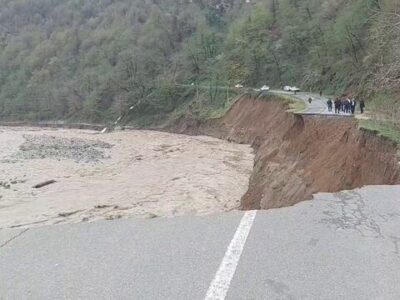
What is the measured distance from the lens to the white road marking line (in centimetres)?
500

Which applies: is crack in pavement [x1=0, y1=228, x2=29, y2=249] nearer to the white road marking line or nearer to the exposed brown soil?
the white road marking line

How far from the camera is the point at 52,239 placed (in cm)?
718

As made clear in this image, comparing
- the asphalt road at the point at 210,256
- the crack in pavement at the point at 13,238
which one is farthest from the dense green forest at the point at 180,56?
the crack in pavement at the point at 13,238

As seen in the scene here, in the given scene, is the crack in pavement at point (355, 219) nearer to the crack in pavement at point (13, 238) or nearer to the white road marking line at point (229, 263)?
the white road marking line at point (229, 263)

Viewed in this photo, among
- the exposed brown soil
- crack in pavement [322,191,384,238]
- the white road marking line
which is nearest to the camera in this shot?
the white road marking line

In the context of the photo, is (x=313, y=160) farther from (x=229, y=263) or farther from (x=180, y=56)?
(x=180, y=56)

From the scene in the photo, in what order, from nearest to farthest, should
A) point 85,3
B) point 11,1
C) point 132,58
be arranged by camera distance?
point 132,58 → point 85,3 → point 11,1

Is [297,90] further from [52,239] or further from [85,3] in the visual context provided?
[85,3]

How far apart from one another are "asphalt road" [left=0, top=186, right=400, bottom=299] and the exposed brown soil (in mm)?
2714

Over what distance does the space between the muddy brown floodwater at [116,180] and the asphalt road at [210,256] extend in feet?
8.93

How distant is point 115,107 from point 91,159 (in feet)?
169

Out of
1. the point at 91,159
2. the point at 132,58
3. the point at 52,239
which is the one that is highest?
the point at 132,58

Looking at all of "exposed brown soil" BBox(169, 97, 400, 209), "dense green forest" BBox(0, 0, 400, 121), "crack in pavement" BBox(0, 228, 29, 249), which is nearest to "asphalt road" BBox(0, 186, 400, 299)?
"crack in pavement" BBox(0, 228, 29, 249)

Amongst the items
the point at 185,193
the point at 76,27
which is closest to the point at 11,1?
the point at 76,27
